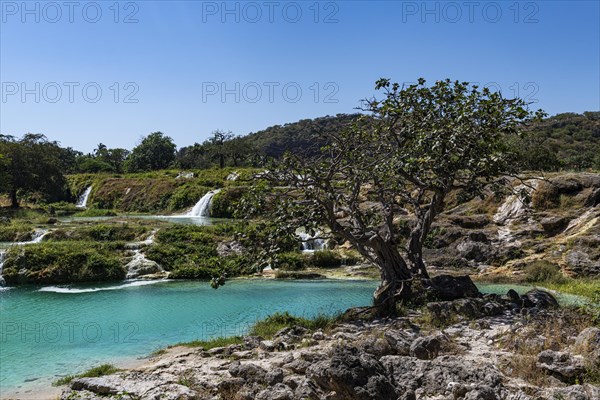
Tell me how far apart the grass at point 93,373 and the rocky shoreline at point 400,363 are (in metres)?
0.56

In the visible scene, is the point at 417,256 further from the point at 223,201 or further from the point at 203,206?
the point at 203,206

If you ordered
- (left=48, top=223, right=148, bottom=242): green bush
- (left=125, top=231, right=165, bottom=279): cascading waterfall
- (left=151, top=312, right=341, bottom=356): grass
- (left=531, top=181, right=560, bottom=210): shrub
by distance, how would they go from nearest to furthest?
(left=151, top=312, right=341, bottom=356): grass < (left=125, top=231, right=165, bottom=279): cascading waterfall < (left=531, top=181, right=560, bottom=210): shrub < (left=48, top=223, right=148, bottom=242): green bush

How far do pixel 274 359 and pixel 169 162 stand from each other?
280 ft

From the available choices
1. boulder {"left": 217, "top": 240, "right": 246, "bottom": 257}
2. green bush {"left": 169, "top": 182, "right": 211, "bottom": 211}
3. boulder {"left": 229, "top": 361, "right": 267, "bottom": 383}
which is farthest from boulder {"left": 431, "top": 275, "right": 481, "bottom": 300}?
green bush {"left": 169, "top": 182, "right": 211, "bottom": 211}

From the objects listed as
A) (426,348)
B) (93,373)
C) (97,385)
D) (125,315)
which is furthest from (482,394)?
(125,315)

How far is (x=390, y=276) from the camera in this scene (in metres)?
13.1

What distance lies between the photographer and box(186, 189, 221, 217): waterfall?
4491 cm

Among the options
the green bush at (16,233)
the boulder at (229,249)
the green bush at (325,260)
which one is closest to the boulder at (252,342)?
the green bush at (325,260)

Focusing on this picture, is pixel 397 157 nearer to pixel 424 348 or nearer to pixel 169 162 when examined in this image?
pixel 424 348

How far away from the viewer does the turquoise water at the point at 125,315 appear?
11.8m

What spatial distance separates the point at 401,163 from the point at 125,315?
10063mm

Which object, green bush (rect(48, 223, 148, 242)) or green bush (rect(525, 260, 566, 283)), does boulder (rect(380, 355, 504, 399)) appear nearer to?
green bush (rect(525, 260, 566, 283))

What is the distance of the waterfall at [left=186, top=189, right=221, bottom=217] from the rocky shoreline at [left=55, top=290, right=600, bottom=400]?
33815mm

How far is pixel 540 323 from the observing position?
9719mm
